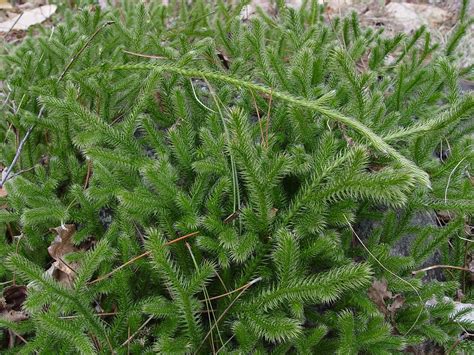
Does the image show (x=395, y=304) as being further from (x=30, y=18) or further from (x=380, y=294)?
(x=30, y=18)

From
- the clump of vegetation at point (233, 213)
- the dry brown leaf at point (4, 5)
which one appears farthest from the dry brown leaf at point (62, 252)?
the dry brown leaf at point (4, 5)

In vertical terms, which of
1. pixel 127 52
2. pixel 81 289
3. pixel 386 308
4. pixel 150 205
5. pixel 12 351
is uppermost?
pixel 127 52

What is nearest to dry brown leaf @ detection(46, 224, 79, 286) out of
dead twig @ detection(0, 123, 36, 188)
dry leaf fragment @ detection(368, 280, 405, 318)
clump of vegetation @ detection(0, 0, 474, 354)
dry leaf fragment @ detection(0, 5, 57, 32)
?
clump of vegetation @ detection(0, 0, 474, 354)

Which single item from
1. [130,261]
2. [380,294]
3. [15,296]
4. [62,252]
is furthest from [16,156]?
[380,294]

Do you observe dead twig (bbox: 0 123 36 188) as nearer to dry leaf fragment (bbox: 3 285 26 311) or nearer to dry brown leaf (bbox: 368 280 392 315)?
dry leaf fragment (bbox: 3 285 26 311)

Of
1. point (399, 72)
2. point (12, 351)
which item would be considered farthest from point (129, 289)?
point (399, 72)

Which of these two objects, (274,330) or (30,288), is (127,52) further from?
(274,330)

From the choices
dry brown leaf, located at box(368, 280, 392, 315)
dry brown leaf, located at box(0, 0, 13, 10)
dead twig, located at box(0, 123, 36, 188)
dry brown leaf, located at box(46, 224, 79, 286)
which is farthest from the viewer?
dry brown leaf, located at box(0, 0, 13, 10)

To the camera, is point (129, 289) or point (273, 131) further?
point (273, 131)
